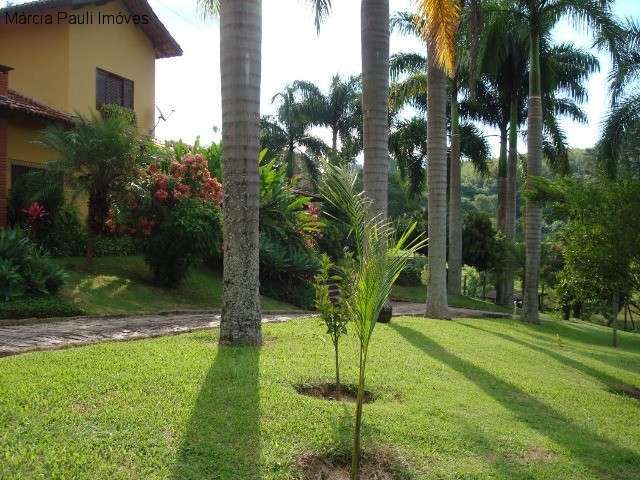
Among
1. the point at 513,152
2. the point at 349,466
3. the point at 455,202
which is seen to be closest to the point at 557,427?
the point at 349,466

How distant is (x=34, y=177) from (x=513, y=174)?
1822cm

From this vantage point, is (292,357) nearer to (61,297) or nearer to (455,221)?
(61,297)

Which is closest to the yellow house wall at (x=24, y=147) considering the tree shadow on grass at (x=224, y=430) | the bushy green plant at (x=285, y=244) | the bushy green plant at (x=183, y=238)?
the bushy green plant at (x=183, y=238)

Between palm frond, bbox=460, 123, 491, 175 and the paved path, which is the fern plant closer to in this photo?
the paved path

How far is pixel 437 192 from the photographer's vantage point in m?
14.9

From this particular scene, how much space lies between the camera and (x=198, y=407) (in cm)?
524

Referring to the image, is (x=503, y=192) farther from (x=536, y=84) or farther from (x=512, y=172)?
(x=536, y=84)

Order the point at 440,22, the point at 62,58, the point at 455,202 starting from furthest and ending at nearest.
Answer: the point at 455,202
the point at 62,58
the point at 440,22

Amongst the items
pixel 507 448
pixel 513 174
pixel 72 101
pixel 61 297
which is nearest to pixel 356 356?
pixel 507 448

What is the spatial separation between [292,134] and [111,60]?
1794cm

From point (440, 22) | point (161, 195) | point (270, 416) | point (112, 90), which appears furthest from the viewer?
point (112, 90)

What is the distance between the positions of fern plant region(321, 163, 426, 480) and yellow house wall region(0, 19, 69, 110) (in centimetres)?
1610

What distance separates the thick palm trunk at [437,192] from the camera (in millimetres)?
14734

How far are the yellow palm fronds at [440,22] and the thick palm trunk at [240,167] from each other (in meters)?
4.14
